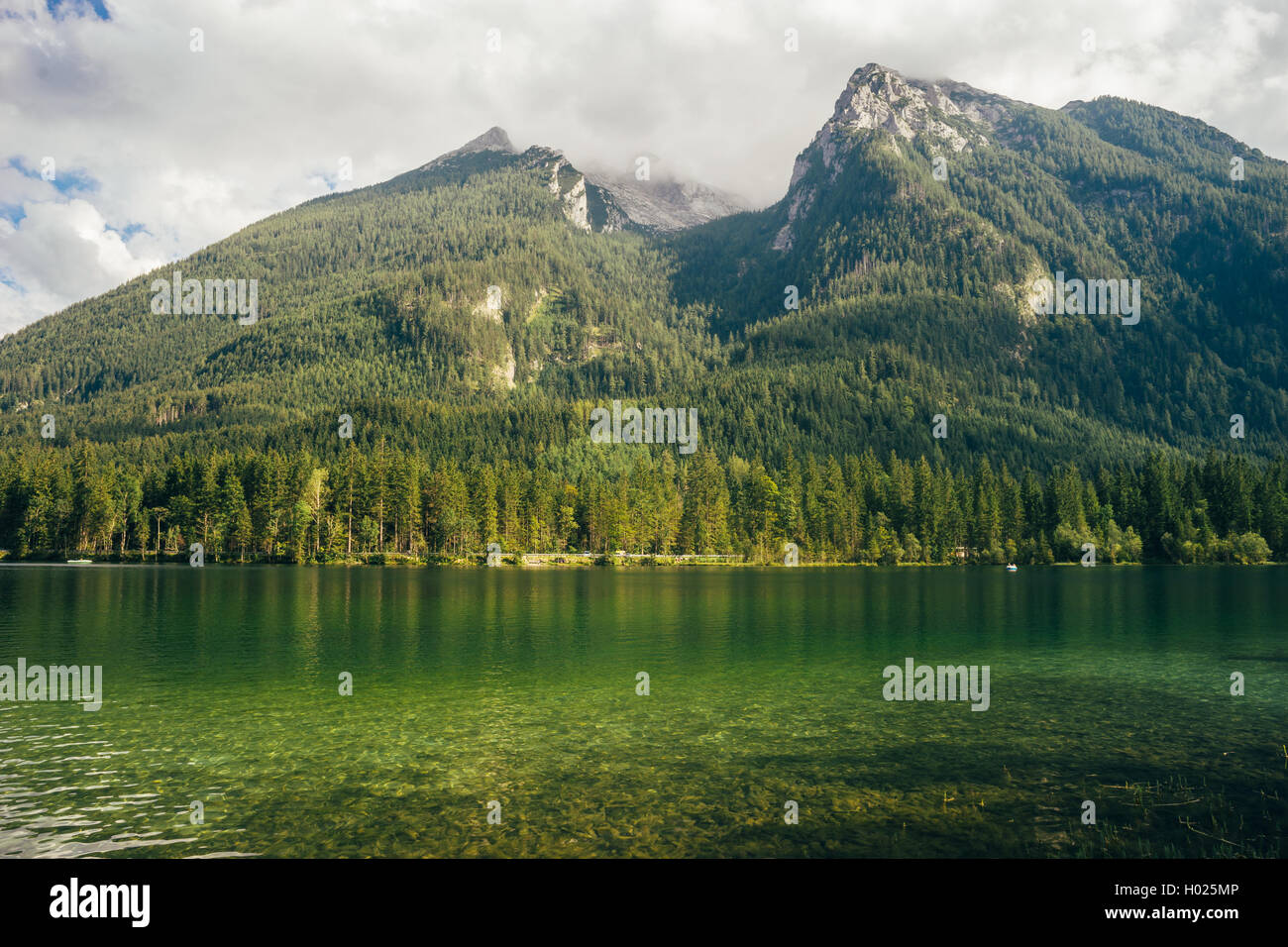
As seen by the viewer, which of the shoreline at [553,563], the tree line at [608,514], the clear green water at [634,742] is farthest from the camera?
the tree line at [608,514]

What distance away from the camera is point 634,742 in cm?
2694

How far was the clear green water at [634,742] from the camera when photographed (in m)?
18.5

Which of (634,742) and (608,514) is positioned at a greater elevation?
(608,514)

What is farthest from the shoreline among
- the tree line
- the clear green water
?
the clear green water

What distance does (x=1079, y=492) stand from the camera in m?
181

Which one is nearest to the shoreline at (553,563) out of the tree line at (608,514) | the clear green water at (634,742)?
the tree line at (608,514)

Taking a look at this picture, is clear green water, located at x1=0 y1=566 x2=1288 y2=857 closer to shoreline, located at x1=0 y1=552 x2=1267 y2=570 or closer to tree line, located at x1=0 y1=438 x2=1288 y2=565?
shoreline, located at x1=0 y1=552 x2=1267 y2=570

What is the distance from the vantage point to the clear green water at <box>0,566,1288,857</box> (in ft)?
60.6

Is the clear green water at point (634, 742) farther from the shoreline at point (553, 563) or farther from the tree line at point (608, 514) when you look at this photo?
the tree line at point (608, 514)

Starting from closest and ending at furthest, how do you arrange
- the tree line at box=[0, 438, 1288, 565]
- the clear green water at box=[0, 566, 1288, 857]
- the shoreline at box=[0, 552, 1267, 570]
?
1. the clear green water at box=[0, 566, 1288, 857]
2. the shoreline at box=[0, 552, 1267, 570]
3. the tree line at box=[0, 438, 1288, 565]

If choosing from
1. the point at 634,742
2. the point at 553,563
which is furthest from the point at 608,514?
the point at 634,742

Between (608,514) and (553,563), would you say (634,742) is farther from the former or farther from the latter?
(608,514)
